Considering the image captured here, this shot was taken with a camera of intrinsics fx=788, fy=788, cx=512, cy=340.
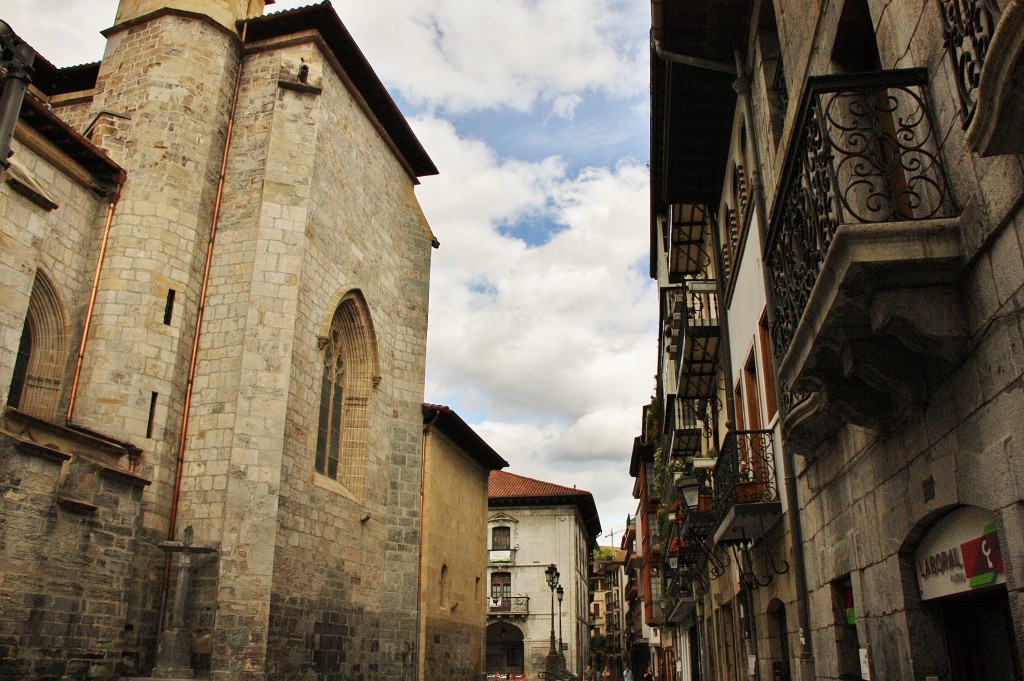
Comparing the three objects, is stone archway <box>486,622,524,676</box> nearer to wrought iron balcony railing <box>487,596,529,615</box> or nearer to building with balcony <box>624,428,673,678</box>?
wrought iron balcony railing <box>487,596,529,615</box>

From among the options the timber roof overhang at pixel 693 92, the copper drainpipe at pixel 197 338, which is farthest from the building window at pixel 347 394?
the timber roof overhang at pixel 693 92

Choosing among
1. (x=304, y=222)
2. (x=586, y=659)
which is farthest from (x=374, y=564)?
(x=586, y=659)

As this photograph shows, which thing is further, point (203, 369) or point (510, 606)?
→ point (510, 606)

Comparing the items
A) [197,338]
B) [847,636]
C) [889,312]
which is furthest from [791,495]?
[197,338]

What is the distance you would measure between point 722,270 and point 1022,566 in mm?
9463

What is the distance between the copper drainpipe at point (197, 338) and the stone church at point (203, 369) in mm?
45

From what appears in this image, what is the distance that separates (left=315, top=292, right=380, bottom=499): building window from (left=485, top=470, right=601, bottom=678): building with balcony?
84.9 ft

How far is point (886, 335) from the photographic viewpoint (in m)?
4.24

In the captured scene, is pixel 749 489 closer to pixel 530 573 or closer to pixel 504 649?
pixel 530 573

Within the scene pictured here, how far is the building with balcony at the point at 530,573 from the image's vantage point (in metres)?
43.4

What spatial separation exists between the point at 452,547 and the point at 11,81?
67.9ft

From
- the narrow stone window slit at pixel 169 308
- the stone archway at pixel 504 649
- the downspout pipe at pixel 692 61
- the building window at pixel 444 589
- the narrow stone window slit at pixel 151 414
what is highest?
the downspout pipe at pixel 692 61

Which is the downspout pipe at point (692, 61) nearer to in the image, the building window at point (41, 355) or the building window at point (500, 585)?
the building window at point (41, 355)

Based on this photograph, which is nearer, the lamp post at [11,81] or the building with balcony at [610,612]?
the lamp post at [11,81]
